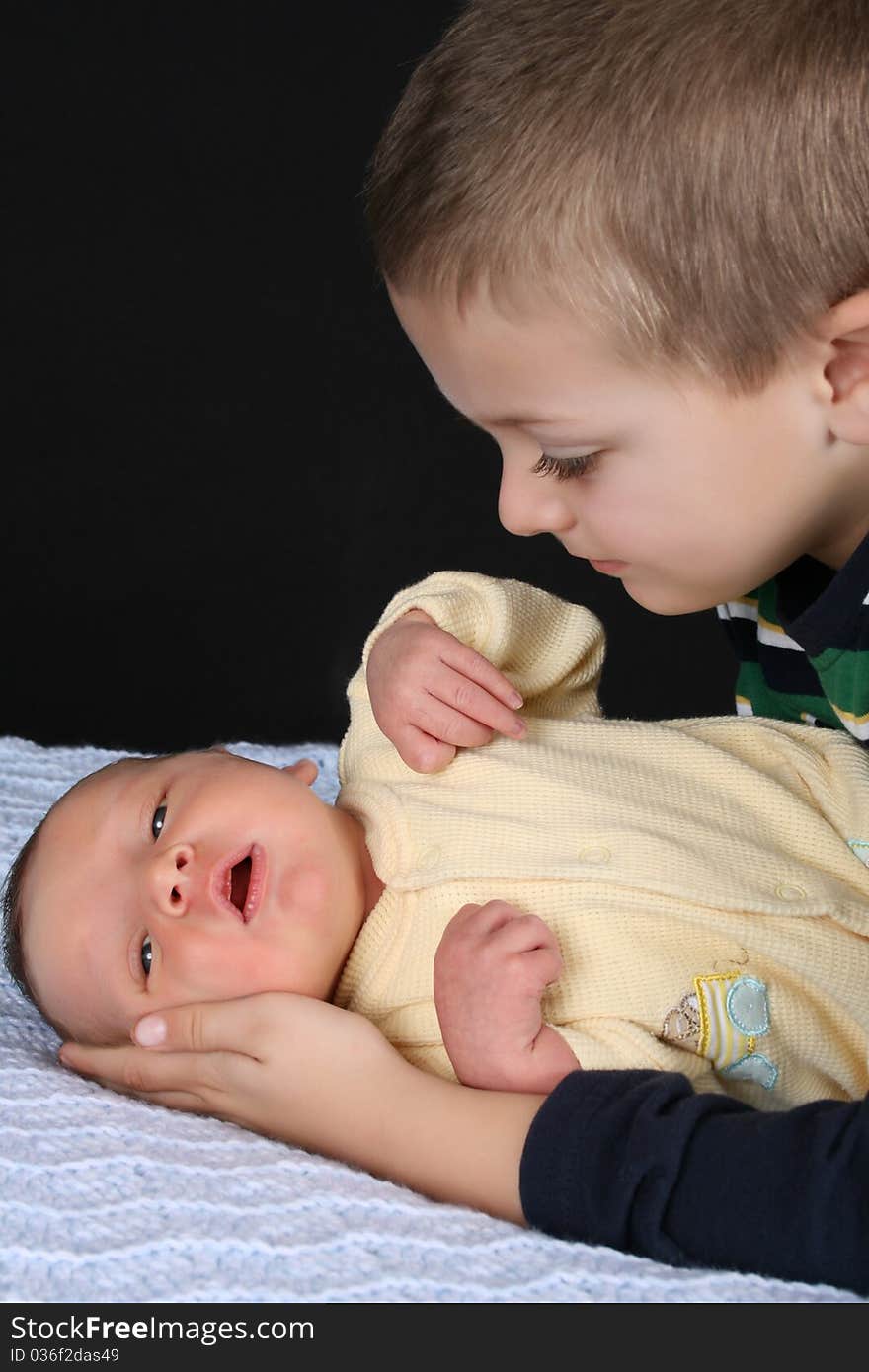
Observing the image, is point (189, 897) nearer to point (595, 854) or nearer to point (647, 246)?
point (595, 854)

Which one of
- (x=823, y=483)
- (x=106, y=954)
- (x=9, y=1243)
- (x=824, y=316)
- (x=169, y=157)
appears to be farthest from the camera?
(x=169, y=157)

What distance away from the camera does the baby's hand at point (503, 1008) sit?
4.18 ft

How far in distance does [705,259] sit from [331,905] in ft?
1.97

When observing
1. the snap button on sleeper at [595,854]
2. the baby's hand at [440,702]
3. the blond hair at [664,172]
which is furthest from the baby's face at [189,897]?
the blond hair at [664,172]

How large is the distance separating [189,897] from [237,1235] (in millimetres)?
367

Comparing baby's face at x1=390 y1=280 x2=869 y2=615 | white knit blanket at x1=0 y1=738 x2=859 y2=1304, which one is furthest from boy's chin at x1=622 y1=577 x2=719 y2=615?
white knit blanket at x1=0 y1=738 x2=859 y2=1304

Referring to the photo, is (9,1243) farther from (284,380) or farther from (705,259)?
(284,380)

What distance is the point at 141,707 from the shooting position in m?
3.06

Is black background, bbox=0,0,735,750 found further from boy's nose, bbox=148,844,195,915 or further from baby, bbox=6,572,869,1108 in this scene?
boy's nose, bbox=148,844,195,915

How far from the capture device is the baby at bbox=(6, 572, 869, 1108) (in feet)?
4.35

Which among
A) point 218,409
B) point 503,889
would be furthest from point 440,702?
point 218,409

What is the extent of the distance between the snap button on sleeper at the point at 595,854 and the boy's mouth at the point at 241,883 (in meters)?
0.27

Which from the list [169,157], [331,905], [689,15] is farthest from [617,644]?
[689,15]

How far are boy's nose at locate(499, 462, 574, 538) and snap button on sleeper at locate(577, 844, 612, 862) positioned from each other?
0.85 ft
